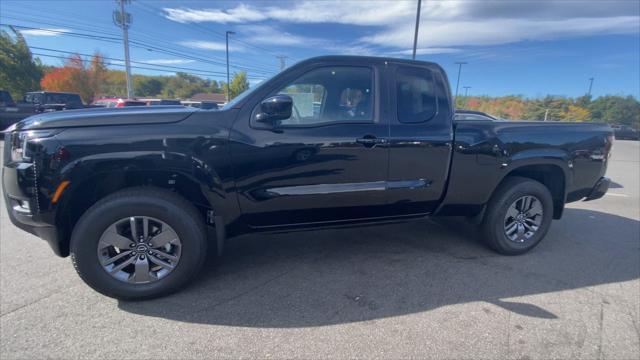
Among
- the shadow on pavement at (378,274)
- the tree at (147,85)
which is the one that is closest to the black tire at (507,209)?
the shadow on pavement at (378,274)

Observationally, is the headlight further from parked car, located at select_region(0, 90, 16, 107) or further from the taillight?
parked car, located at select_region(0, 90, 16, 107)

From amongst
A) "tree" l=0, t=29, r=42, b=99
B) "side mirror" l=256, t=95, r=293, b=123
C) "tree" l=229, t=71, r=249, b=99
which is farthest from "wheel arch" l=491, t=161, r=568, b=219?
"tree" l=229, t=71, r=249, b=99

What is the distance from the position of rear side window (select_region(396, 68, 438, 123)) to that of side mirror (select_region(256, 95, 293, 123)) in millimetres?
1105

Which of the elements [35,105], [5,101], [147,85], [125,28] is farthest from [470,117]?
[147,85]

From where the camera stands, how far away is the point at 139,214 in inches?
102

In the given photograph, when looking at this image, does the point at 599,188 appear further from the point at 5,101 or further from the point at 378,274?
the point at 5,101

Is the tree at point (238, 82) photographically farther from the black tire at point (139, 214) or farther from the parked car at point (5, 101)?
the black tire at point (139, 214)

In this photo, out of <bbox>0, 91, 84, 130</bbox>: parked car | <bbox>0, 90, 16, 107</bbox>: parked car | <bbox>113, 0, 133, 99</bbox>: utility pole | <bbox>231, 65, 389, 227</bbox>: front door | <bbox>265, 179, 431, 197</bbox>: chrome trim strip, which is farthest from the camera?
<bbox>113, 0, 133, 99</bbox>: utility pole

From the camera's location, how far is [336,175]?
2.94 metres

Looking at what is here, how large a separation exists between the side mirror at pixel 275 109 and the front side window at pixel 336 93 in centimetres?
32

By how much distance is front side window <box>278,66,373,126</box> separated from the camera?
301 cm

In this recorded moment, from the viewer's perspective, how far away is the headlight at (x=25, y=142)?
7.82 feet

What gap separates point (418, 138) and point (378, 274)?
4.37 feet

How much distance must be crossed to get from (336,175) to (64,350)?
225 centimetres
